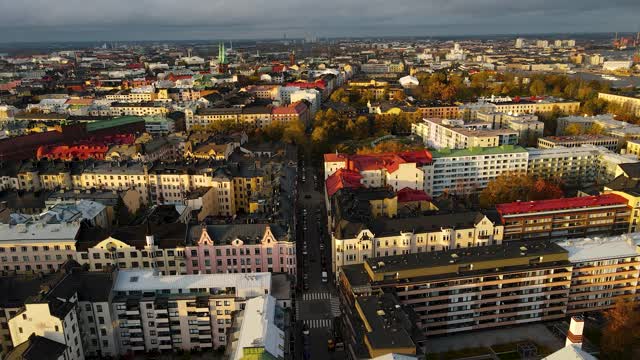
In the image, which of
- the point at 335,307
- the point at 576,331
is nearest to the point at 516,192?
the point at 335,307

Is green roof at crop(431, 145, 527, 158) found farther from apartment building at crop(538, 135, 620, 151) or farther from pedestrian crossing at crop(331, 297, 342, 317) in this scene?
pedestrian crossing at crop(331, 297, 342, 317)

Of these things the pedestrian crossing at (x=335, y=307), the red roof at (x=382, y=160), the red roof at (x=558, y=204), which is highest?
the red roof at (x=382, y=160)

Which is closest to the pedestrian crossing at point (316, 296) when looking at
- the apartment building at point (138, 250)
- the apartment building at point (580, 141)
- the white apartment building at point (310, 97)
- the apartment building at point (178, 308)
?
the apartment building at point (178, 308)

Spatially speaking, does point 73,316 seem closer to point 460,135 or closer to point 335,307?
point 335,307

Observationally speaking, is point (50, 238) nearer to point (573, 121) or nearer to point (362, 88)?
point (573, 121)

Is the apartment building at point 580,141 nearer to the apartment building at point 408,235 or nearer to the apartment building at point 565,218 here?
the apartment building at point 565,218

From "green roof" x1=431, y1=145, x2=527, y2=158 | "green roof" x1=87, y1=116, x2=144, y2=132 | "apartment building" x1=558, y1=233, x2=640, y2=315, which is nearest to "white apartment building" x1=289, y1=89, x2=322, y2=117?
"green roof" x1=87, y1=116, x2=144, y2=132
